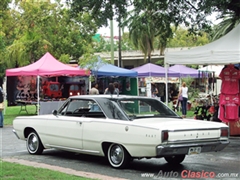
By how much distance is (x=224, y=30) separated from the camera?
25.8 m

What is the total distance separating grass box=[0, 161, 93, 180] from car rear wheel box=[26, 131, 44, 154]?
2.10 meters

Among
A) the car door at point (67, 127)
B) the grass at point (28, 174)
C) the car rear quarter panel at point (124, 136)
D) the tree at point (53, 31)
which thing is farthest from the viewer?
the tree at point (53, 31)

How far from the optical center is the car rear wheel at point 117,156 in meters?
8.53

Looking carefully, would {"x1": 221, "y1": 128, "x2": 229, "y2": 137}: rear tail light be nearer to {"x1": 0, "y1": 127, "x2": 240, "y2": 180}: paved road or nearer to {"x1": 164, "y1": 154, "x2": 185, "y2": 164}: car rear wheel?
{"x1": 0, "y1": 127, "x2": 240, "y2": 180}: paved road

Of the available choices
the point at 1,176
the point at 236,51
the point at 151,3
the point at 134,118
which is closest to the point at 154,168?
the point at 134,118

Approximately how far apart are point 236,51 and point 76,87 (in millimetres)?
13667

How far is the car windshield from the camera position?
352 inches

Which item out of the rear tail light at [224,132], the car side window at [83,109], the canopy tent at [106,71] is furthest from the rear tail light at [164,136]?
the canopy tent at [106,71]

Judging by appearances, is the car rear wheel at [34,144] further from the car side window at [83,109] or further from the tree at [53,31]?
the tree at [53,31]

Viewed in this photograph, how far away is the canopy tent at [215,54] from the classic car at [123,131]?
151 inches

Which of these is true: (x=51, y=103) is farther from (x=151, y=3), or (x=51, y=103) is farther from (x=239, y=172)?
(x=239, y=172)

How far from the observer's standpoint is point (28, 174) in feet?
25.1

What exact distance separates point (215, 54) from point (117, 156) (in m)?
5.46

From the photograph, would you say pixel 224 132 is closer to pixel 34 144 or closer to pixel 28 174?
pixel 28 174
